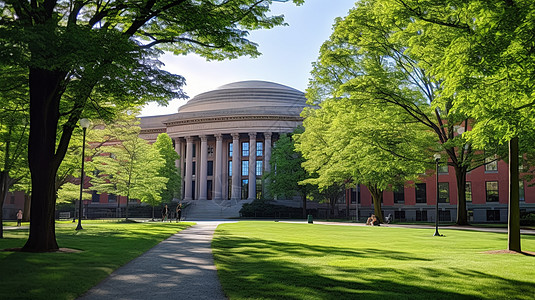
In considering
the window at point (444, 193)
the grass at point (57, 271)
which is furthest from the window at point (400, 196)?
the grass at point (57, 271)

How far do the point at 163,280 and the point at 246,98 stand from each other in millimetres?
76860

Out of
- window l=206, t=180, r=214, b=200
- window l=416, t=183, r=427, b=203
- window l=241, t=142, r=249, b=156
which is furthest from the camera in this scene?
window l=206, t=180, r=214, b=200

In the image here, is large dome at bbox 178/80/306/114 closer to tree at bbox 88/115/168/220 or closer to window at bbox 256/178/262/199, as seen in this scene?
window at bbox 256/178/262/199

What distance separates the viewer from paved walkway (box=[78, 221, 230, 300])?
333 inches

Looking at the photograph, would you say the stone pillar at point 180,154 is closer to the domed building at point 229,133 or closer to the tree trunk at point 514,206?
the domed building at point 229,133

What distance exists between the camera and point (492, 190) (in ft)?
201

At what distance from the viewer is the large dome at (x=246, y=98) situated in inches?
3327

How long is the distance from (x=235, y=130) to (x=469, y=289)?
7193cm

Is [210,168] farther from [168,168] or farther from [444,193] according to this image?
[444,193]

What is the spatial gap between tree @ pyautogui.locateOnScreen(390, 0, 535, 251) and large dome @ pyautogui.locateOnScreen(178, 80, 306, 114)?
66.7m

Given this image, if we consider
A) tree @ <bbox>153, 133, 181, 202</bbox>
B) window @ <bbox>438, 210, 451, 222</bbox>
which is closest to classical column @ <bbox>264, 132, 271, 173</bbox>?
tree @ <bbox>153, 133, 181, 202</bbox>

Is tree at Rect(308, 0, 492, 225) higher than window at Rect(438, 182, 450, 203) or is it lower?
higher

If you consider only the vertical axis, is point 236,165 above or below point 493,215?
above

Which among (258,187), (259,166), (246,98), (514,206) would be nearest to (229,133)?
Answer: (259,166)
